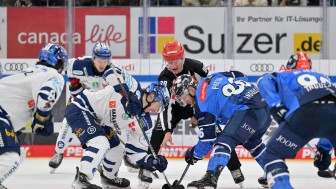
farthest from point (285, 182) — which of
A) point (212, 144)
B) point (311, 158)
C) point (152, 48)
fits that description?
point (152, 48)

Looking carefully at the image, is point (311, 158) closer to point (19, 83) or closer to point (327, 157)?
point (327, 157)

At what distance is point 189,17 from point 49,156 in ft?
7.68

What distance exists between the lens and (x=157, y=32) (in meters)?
11.2

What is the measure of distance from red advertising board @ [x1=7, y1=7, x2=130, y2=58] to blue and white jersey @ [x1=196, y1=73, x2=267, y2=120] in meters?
A: 4.31

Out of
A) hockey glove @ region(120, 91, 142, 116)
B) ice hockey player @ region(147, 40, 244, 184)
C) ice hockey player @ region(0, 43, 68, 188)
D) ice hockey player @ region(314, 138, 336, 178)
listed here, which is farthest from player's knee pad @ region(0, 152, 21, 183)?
ice hockey player @ region(314, 138, 336, 178)

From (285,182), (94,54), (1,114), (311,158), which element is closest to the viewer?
(285,182)

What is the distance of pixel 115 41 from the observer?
11.3m

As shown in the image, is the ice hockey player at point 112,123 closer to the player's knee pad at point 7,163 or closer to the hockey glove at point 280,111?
the player's knee pad at point 7,163

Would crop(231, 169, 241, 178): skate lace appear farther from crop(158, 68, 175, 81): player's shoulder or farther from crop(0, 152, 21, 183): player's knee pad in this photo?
crop(0, 152, 21, 183): player's knee pad

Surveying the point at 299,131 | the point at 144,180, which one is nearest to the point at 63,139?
the point at 144,180

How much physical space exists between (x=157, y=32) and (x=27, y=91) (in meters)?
4.41

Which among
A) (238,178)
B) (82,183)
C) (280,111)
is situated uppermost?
(280,111)

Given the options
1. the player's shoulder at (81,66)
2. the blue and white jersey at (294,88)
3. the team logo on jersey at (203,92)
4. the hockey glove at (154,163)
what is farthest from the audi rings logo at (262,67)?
the blue and white jersey at (294,88)

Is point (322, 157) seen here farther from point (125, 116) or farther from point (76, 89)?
→ point (76, 89)
